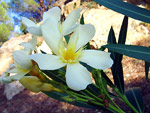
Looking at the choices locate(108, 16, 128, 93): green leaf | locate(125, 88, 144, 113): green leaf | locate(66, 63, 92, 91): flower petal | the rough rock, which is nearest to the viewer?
locate(66, 63, 92, 91): flower petal

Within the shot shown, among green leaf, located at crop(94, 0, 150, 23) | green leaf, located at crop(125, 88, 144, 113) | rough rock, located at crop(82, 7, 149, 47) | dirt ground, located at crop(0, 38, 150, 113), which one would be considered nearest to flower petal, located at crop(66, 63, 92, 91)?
green leaf, located at crop(94, 0, 150, 23)

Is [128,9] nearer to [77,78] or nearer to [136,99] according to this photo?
[77,78]

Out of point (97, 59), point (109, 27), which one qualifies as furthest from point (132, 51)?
point (109, 27)

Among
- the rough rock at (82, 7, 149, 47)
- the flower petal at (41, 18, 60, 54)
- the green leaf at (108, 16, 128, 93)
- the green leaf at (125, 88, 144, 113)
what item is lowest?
the rough rock at (82, 7, 149, 47)

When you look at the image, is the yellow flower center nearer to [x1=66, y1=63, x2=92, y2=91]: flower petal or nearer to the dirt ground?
[x1=66, y1=63, x2=92, y2=91]: flower petal

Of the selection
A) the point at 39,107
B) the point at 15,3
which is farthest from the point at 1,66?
the point at 15,3

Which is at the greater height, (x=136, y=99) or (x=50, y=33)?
(x=50, y=33)
